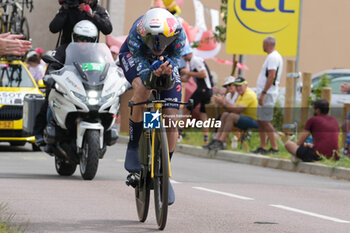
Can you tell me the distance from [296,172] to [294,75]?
3.34 meters

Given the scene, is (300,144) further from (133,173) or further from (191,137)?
(133,173)

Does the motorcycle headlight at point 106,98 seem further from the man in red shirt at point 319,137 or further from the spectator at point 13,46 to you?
the man in red shirt at point 319,137

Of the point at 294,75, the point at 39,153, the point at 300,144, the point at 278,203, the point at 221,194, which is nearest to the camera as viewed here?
the point at 278,203

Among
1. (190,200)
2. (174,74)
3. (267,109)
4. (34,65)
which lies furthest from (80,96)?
(34,65)

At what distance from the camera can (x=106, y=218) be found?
846cm

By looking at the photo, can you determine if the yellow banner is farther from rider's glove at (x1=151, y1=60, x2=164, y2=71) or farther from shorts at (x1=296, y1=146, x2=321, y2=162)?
rider's glove at (x1=151, y1=60, x2=164, y2=71)

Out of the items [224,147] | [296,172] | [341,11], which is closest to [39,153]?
[224,147]

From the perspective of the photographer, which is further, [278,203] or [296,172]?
[296,172]

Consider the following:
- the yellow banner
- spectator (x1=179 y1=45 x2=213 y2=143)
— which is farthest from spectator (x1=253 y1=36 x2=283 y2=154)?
the yellow banner

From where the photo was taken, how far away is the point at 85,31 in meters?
12.2

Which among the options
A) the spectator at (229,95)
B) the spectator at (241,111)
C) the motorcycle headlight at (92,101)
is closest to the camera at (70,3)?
the motorcycle headlight at (92,101)

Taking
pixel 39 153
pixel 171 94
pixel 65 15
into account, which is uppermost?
pixel 65 15

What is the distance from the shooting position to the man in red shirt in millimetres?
15062

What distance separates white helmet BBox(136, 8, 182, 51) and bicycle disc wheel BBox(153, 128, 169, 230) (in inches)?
27.3
